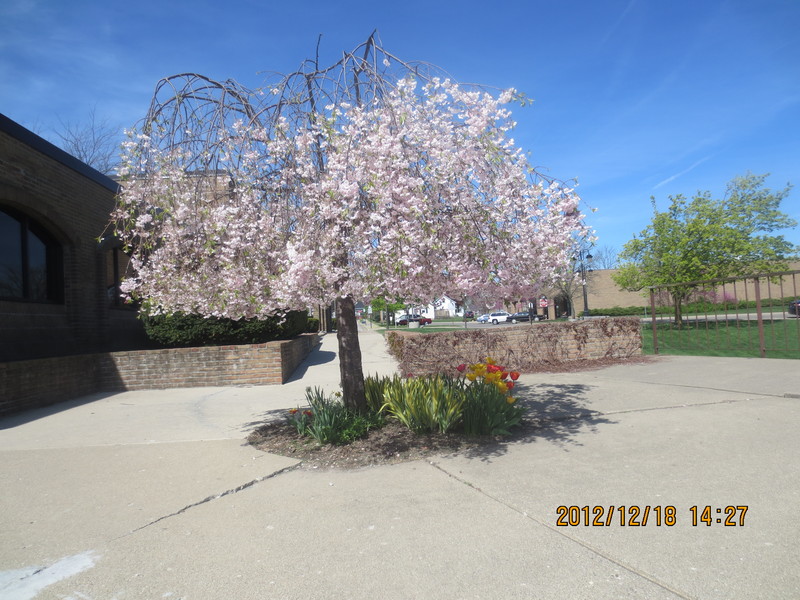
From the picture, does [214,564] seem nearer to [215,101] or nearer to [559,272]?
[559,272]

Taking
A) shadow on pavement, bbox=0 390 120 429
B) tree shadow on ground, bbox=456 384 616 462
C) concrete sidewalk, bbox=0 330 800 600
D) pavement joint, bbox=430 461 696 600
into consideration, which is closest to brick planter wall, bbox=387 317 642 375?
tree shadow on ground, bbox=456 384 616 462

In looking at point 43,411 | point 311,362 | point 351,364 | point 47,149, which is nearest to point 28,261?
point 47,149

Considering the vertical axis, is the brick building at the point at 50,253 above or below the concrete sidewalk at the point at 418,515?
above

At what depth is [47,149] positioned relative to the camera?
33.3ft

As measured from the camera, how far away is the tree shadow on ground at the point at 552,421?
5.62 metres

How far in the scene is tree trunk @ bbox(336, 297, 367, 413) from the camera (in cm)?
609

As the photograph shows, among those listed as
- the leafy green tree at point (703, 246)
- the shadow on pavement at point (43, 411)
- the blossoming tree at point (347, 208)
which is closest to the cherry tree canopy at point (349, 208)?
the blossoming tree at point (347, 208)

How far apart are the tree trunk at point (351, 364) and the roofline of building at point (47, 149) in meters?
4.76

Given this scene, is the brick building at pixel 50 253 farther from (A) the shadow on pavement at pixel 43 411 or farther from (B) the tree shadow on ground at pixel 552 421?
(B) the tree shadow on ground at pixel 552 421

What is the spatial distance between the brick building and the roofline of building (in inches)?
0.7

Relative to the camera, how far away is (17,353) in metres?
9.16

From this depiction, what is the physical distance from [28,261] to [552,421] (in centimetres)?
989

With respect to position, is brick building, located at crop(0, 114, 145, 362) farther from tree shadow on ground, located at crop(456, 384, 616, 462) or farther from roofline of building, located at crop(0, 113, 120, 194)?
tree shadow on ground, located at crop(456, 384, 616, 462)

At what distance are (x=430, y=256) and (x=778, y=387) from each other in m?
6.32
